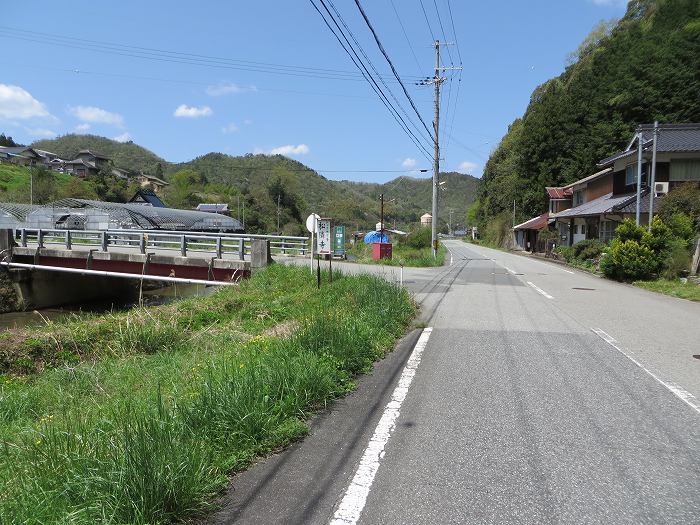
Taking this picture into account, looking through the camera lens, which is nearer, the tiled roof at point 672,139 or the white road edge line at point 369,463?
the white road edge line at point 369,463

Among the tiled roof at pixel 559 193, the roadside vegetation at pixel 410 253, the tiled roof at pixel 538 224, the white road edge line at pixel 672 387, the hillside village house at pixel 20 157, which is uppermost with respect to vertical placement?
the hillside village house at pixel 20 157

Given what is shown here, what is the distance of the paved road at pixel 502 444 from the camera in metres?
3.09

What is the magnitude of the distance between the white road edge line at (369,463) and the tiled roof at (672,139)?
90.5 ft

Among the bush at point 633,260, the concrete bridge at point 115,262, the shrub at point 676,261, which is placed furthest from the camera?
the concrete bridge at point 115,262

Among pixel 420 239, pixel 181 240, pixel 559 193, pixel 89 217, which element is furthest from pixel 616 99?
pixel 89 217

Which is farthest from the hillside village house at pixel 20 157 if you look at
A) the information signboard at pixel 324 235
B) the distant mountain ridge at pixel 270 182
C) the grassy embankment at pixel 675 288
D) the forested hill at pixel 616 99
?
the grassy embankment at pixel 675 288

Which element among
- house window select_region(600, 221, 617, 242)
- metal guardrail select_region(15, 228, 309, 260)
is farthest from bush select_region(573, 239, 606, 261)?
metal guardrail select_region(15, 228, 309, 260)

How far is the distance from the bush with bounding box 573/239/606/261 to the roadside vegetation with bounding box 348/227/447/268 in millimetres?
8237

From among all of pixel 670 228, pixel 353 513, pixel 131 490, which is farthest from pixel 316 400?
pixel 670 228

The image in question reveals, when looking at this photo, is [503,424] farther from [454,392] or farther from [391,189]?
[391,189]

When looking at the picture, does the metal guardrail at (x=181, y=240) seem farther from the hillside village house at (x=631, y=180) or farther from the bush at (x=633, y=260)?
the hillside village house at (x=631, y=180)

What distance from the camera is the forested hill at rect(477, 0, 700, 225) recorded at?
136ft

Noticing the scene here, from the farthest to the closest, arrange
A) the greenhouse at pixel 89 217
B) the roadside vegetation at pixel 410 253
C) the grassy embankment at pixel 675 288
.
→ the greenhouse at pixel 89 217, the roadside vegetation at pixel 410 253, the grassy embankment at pixel 675 288

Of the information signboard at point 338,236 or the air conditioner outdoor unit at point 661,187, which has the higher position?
the air conditioner outdoor unit at point 661,187
